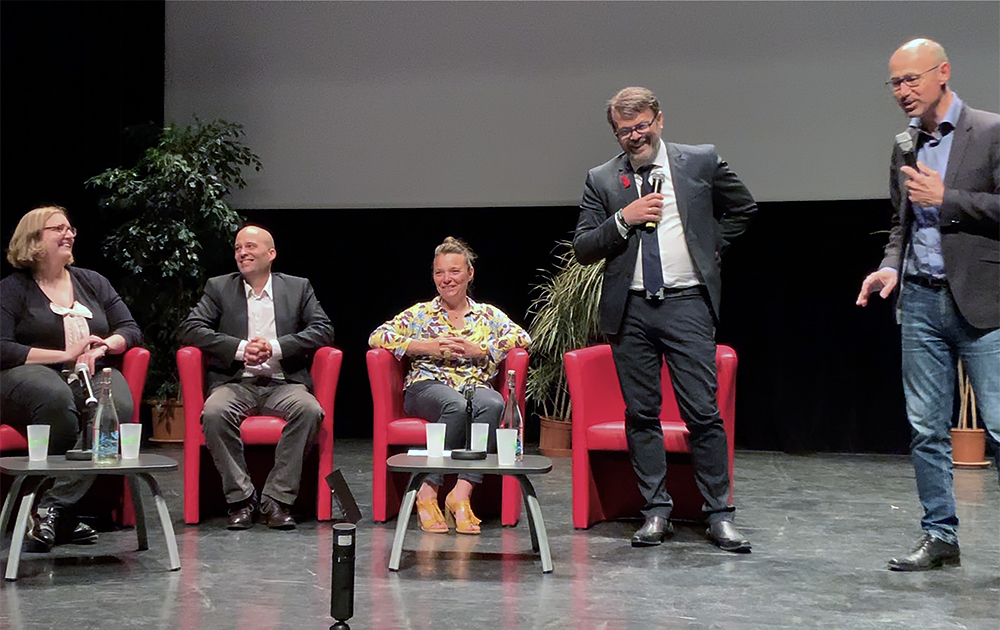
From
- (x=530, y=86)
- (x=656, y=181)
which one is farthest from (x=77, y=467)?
(x=530, y=86)

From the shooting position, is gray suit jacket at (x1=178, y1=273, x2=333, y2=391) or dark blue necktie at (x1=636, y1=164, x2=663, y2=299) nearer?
dark blue necktie at (x1=636, y1=164, x2=663, y2=299)

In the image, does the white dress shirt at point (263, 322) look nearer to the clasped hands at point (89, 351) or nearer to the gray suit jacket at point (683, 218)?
the clasped hands at point (89, 351)

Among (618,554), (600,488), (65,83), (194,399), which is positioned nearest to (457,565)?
(618,554)

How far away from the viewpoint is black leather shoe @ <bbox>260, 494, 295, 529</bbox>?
151 inches

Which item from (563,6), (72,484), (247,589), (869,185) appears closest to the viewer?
(247,589)

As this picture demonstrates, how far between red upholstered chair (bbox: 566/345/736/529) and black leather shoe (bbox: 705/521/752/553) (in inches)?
13.1

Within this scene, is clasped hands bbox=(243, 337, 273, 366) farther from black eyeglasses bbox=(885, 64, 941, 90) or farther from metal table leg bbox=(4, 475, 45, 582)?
black eyeglasses bbox=(885, 64, 941, 90)

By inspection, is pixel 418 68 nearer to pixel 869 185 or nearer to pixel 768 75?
pixel 768 75

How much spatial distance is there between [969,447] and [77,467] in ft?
14.9

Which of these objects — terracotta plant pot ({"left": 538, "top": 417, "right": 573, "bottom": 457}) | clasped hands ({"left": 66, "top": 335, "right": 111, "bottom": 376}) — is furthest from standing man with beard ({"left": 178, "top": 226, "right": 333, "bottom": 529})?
terracotta plant pot ({"left": 538, "top": 417, "right": 573, "bottom": 457})

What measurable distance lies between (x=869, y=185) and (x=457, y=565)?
3.49m

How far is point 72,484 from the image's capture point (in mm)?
3582

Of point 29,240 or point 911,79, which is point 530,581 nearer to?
point 911,79

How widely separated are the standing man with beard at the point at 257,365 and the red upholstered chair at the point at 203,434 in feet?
0.13
